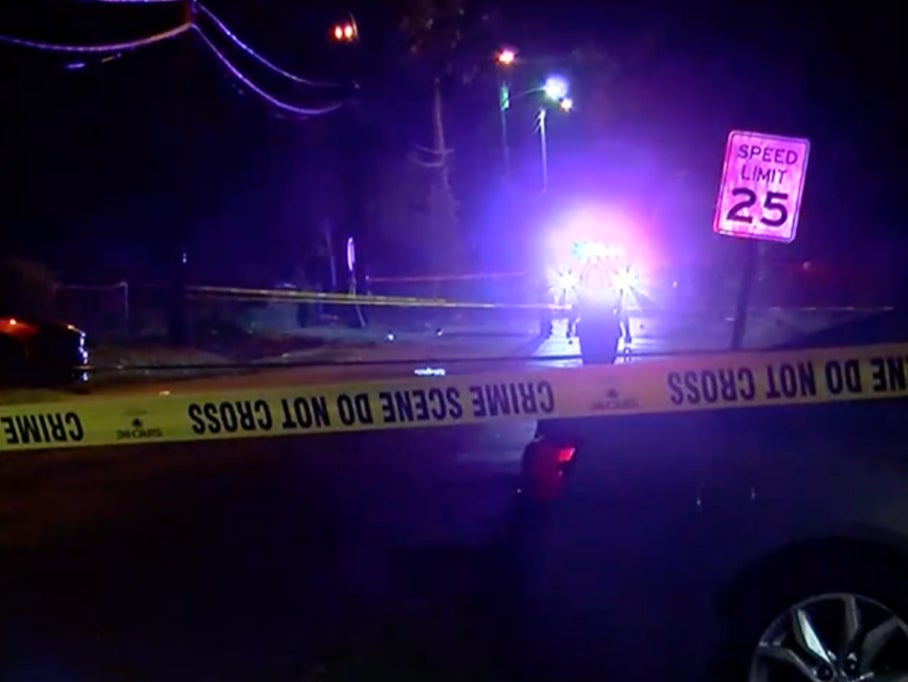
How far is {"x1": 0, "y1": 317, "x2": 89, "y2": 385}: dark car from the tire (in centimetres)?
1624

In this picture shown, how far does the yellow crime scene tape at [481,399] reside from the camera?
5160 mm

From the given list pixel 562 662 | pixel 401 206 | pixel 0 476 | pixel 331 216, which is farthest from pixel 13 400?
pixel 401 206

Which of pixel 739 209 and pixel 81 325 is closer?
pixel 739 209

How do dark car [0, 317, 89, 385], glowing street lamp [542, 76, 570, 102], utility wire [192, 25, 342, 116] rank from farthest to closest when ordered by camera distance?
1. glowing street lamp [542, 76, 570, 102]
2. utility wire [192, 25, 342, 116]
3. dark car [0, 317, 89, 385]

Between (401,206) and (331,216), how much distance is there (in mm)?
4665

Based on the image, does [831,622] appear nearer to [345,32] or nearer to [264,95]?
[264,95]

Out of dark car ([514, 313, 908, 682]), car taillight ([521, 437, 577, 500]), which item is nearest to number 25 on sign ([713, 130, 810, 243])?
car taillight ([521, 437, 577, 500])

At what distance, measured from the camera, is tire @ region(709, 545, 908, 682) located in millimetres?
4547

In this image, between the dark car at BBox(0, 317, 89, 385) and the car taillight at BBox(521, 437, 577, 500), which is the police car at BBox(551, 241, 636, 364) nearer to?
the dark car at BBox(0, 317, 89, 385)

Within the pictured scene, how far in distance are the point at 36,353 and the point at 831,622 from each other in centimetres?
1685

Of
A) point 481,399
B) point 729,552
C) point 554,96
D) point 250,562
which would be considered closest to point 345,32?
point 554,96

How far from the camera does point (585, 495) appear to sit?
→ 15.7 ft

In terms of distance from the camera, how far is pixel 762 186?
9867 mm

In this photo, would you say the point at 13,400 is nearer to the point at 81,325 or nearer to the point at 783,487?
the point at 81,325
